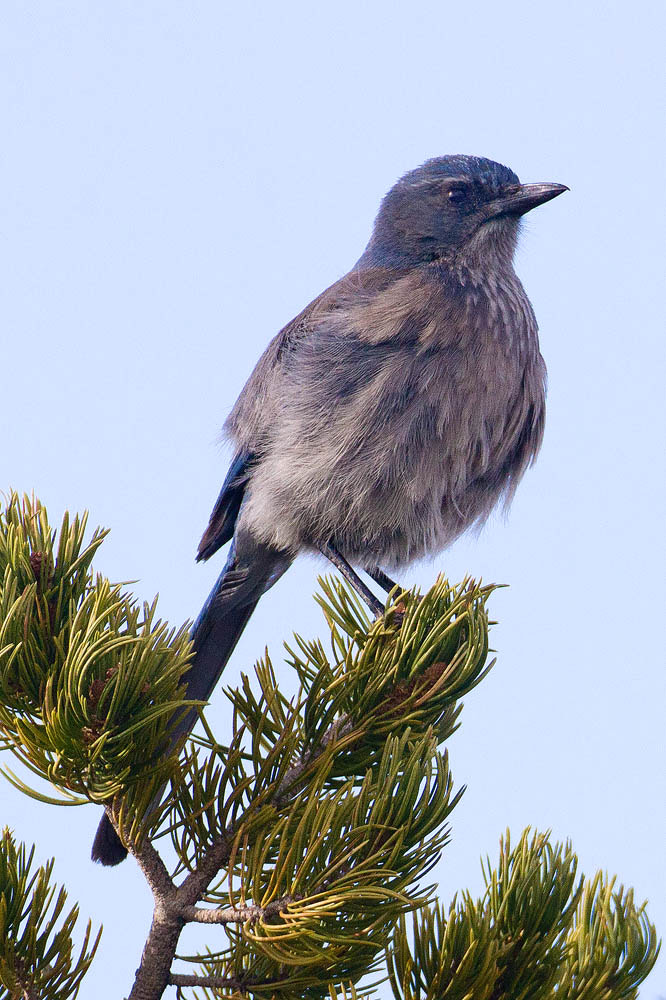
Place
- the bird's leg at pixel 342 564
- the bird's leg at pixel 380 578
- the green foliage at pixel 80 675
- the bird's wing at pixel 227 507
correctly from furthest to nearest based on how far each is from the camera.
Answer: the bird's wing at pixel 227 507 < the bird's leg at pixel 380 578 < the bird's leg at pixel 342 564 < the green foliage at pixel 80 675

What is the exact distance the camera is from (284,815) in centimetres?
202

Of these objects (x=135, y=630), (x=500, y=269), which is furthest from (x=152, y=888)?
(x=500, y=269)

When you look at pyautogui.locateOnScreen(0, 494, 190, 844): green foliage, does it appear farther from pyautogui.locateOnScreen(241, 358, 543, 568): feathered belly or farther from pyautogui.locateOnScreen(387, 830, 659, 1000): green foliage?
pyautogui.locateOnScreen(241, 358, 543, 568): feathered belly

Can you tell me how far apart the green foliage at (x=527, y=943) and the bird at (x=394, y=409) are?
1592mm

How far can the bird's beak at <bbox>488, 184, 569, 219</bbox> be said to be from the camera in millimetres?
4168

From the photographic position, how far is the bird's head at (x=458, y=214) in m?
4.22

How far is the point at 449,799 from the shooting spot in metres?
1.89

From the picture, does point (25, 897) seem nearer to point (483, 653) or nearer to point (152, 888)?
point (152, 888)

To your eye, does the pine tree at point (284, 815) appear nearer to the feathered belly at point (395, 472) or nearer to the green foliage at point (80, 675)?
the green foliage at point (80, 675)

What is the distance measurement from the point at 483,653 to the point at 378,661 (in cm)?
21

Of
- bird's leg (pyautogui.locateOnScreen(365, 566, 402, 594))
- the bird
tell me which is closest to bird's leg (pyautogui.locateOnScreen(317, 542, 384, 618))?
the bird

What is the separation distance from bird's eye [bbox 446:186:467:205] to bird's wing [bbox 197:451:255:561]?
52.0 inches

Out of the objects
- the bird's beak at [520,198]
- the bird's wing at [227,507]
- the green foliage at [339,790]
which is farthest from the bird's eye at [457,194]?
the green foliage at [339,790]

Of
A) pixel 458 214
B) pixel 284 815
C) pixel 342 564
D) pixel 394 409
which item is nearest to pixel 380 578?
pixel 342 564
